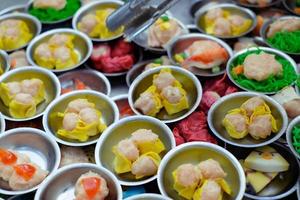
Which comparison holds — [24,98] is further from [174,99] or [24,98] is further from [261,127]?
[261,127]

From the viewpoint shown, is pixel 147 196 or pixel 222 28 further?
pixel 222 28

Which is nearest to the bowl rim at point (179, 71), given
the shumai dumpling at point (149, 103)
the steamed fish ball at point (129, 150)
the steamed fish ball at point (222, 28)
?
the shumai dumpling at point (149, 103)

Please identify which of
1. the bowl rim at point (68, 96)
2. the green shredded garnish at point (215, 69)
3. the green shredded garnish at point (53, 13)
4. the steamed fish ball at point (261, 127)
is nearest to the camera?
the steamed fish ball at point (261, 127)

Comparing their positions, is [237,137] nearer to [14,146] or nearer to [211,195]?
[211,195]

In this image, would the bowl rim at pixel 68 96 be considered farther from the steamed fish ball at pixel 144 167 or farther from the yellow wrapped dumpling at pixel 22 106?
the steamed fish ball at pixel 144 167

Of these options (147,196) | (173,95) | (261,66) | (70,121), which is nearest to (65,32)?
(70,121)

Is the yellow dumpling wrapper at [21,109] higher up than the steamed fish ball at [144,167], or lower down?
higher up

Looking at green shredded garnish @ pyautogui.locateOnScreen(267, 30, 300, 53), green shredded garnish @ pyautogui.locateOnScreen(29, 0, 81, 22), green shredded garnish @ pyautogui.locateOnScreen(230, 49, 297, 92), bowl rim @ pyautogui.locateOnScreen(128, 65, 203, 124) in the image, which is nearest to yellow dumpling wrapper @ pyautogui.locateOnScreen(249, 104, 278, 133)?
green shredded garnish @ pyautogui.locateOnScreen(230, 49, 297, 92)
